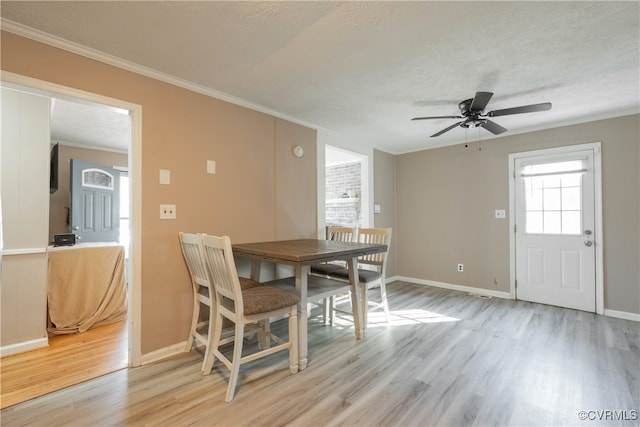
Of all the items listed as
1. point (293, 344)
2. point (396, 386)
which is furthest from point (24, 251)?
point (396, 386)

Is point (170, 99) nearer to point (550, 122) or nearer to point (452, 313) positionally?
point (452, 313)

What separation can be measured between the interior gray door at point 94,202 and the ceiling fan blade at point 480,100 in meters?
4.79

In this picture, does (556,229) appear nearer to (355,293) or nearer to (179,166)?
(355,293)

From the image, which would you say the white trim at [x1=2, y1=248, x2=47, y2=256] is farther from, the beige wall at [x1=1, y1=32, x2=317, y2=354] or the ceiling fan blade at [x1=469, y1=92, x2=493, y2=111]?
the ceiling fan blade at [x1=469, y1=92, x2=493, y2=111]

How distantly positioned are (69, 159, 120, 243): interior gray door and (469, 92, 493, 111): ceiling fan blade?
4.79 meters

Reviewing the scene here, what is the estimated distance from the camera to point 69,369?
6.81 ft

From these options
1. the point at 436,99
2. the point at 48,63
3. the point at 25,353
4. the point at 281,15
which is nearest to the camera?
the point at 281,15

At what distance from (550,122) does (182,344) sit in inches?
185

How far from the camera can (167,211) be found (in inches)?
90.8

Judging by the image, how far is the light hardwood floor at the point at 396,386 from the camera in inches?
62.9

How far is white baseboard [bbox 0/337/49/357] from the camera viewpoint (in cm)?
225

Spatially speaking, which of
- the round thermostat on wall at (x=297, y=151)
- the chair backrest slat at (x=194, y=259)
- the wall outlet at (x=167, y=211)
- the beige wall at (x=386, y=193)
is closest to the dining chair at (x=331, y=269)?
the round thermostat on wall at (x=297, y=151)

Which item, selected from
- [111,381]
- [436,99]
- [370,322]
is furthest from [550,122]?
[111,381]

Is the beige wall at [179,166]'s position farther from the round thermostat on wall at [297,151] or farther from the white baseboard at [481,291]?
the white baseboard at [481,291]
